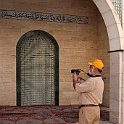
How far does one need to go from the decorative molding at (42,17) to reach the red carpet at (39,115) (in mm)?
2426

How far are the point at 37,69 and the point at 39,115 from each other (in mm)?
1777

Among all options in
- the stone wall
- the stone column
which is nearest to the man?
the stone column

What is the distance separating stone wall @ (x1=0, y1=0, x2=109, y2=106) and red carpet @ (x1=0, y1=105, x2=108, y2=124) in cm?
55

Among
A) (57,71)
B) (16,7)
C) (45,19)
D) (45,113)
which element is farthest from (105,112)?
(16,7)

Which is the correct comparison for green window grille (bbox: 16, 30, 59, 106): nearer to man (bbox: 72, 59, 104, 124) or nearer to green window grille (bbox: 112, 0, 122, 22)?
green window grille (bbox: 112, 0, 122, 22)

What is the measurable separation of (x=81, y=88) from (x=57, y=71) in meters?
4.35

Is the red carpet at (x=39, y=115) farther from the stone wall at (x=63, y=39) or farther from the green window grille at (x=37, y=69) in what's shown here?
the stone wall at (x=63, y=39)

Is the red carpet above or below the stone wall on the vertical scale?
below

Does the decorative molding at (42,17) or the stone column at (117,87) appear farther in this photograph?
the decorative molding at (42,17)

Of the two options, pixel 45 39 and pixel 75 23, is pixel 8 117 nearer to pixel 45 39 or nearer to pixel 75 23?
pixel 45 39

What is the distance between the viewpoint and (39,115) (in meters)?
5.94

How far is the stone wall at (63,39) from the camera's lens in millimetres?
7035

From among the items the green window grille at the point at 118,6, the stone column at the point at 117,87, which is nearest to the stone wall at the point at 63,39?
the stone column at the point at 117,87

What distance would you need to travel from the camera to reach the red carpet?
5387mm
